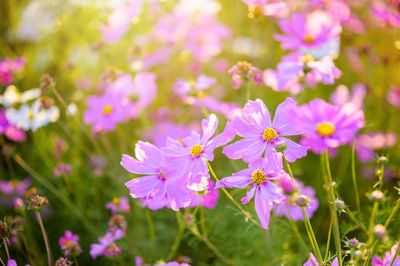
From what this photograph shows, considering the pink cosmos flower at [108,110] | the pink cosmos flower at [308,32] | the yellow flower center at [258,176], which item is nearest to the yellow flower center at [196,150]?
the yellow flower center at [258,176]

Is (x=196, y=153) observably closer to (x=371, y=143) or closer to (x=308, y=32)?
(x=308, y=32)

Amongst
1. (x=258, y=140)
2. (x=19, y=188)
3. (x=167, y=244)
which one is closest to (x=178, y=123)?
(x=167, y=244)

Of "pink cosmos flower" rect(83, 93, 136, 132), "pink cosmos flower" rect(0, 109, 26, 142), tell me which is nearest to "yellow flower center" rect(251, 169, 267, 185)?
"pink cosmos flower" rect(83, 93, 136, 132)

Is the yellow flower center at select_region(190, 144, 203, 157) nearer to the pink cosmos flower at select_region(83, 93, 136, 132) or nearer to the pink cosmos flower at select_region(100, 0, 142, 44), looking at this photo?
the pink cosmos flower at select_region(83, 93, 136, 132)

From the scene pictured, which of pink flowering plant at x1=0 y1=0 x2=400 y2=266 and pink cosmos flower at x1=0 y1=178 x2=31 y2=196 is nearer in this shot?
pink flowering plant at x1=0 y1=0 x2=400 y2=266

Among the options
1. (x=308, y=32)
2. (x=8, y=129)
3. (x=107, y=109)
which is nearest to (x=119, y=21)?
(x=107, y=109)

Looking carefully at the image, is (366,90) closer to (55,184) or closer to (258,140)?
(258,140)

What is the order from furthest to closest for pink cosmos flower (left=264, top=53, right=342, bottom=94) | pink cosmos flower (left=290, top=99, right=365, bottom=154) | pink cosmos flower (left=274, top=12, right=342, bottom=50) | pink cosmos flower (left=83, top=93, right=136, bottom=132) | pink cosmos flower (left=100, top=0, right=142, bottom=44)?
pink cosmos flower (left=100, top=0, right=142, bottom=44), pink cosmos flower (left=83, top=93, right=136, bottom=132), pink cosmos flower (left=274, top=12, right=342, bottom=50), pink cosmos flower (left=264, top=53, right=342, bottom=94), pink cosmos flower (left=290, top=99, right=365, bottom=154)

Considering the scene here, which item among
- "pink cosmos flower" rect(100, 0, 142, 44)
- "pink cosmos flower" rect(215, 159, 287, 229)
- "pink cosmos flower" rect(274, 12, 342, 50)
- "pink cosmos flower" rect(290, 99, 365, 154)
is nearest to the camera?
"pink cosmos flower" rect(290, 99, 365, 154)

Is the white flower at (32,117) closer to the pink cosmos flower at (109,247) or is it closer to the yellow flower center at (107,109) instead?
the yellow flower center at (107,109)
